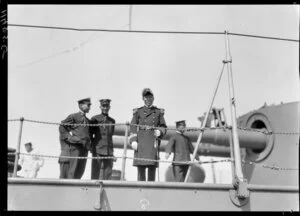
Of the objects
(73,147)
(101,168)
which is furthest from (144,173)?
(73,147)

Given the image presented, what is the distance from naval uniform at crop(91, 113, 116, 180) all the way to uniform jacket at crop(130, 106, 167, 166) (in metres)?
0.47

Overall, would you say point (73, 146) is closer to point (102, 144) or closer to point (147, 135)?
point (102, 144)

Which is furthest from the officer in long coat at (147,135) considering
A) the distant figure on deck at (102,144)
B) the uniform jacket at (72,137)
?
the uniform jacket at (72,137)

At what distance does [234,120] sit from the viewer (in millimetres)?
4211

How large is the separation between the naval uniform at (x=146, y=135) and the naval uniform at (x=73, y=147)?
0.66 metres

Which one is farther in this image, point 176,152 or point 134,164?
point 176,152

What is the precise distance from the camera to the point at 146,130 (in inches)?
190

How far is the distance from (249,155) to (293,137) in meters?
1.51

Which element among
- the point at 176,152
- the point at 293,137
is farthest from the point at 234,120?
the point at 293,137

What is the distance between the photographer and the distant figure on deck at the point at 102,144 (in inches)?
199
